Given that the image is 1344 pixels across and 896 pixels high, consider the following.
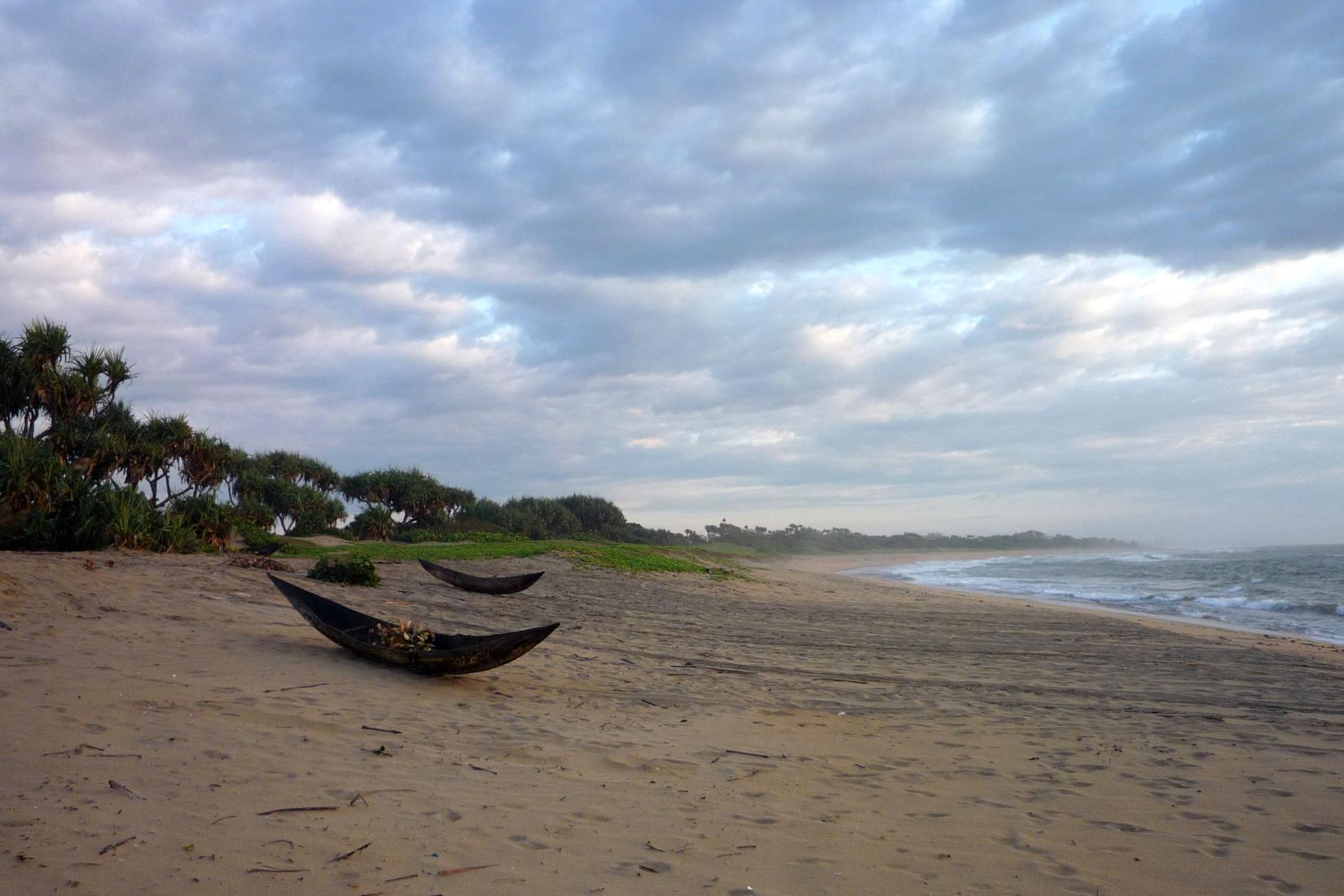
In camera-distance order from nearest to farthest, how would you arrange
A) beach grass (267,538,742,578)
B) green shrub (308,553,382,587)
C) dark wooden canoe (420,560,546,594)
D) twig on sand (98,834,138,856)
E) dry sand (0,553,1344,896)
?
1. twig on sand (98,834,138,856)
2. dry sand (0,553,1344,896)
3. green shrub (308,553,382,587)
4. dark wooden canoe (420,560,546,594)
5. beach grass (267,538,742,578)

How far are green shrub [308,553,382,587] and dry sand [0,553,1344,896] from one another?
273 cm

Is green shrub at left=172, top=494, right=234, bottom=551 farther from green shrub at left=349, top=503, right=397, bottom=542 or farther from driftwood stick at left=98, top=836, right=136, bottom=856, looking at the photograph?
driftwood stick at left=98, top=836, right=136, bottom=856

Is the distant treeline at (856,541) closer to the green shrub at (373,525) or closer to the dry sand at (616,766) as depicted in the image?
the green shrub at (373,525)

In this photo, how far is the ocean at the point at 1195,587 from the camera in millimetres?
20072

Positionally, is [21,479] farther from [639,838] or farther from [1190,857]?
[1190,857]

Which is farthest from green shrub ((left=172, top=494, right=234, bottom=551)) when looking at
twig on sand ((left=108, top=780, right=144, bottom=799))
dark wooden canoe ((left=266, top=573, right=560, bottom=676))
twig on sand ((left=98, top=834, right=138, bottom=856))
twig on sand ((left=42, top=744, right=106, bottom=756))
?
twig on sand ((left=98, top=834, right=138, bottom=856))

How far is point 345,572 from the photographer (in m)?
14.4

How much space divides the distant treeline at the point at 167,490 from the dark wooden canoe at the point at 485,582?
20.5 ft

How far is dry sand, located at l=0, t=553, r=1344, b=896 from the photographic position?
13.3 feet

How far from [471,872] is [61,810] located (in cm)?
215

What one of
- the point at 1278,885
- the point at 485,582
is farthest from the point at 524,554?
the point at 1278,885

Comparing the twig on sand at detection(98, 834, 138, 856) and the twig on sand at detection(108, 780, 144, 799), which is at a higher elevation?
the twig on sand at detection(108, 780, 144, 799)

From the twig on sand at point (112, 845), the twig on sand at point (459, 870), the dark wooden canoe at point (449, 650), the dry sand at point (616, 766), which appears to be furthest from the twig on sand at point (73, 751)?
the dark wooden canoe at point (449, 650)

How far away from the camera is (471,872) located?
12.9 feet
